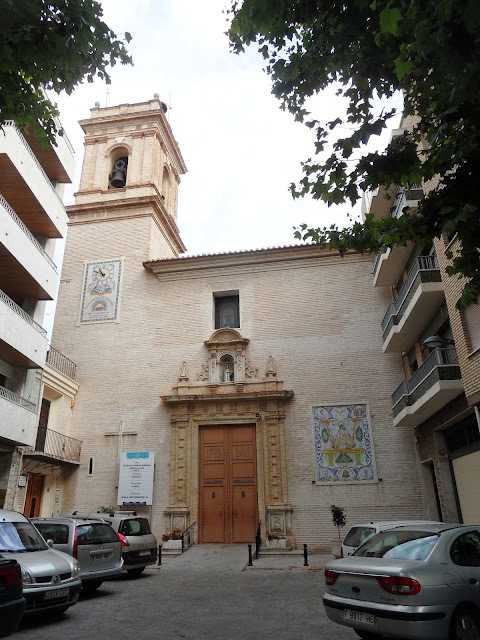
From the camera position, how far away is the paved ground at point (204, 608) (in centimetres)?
697

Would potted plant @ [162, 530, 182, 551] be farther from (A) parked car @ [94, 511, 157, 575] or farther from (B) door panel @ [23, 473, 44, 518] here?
(B) door panel @ [23, 473, 44, 518]

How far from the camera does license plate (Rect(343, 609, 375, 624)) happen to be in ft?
17.5

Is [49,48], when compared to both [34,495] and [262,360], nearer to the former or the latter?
[262,360]

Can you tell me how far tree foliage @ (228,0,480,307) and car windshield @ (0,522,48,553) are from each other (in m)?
6.61

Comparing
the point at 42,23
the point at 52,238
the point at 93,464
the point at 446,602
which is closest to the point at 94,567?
the point at 446,602

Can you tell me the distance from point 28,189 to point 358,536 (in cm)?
1341

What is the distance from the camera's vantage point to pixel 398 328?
16891mm

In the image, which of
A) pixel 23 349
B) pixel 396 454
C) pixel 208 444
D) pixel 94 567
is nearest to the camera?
pixel 94 567

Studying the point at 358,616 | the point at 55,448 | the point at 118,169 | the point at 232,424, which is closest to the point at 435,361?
the point at 232,424

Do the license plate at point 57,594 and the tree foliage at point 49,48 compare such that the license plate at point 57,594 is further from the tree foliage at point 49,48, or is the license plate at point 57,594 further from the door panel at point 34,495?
the door panel at point 34,495

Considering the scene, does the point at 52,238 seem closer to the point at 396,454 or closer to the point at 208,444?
the point at 208,444

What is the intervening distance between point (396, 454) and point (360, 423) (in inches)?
62.7

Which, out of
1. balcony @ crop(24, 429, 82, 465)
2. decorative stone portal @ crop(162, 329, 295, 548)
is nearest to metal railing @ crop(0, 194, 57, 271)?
balcony @ crop(24, 429, 82, 465)

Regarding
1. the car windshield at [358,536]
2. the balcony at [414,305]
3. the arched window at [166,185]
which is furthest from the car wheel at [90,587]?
the arched window at [166,185]
